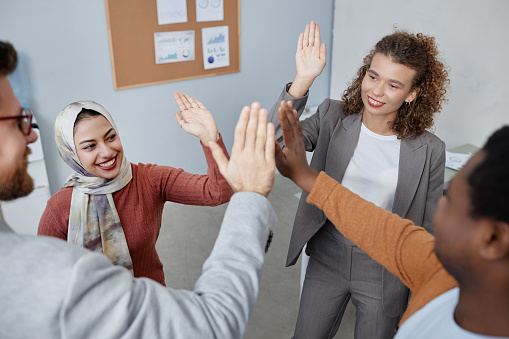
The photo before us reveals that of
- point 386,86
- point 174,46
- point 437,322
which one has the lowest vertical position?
point 437,322

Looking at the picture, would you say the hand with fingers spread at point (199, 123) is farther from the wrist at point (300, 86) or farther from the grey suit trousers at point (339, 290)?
the grey suit trousers at point (339, 290)

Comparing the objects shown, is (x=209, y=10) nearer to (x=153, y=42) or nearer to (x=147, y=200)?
(x=153, y=42)

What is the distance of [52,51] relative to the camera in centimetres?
320

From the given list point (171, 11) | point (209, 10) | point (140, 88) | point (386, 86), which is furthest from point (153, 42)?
point (386, 86)

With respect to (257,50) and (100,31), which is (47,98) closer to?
(100,31)

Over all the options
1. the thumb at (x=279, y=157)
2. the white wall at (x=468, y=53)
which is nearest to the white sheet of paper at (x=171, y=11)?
the white wall at (x=468, y=53)

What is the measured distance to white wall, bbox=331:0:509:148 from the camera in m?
2.95

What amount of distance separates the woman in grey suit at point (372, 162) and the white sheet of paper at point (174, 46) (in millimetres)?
2087

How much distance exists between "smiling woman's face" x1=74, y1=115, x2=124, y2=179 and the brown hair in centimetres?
65

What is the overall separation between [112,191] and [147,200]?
0.42 ft

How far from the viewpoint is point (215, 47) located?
379 centimetres

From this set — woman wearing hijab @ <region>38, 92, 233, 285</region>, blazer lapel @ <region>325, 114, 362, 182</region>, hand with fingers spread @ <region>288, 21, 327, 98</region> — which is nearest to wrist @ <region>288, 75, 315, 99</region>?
hand with fingers spread @ <region>288, 21, 327, 98</region>

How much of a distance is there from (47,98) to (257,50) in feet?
6.05

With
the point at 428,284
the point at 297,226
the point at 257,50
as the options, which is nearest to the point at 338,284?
the point at 297,226
